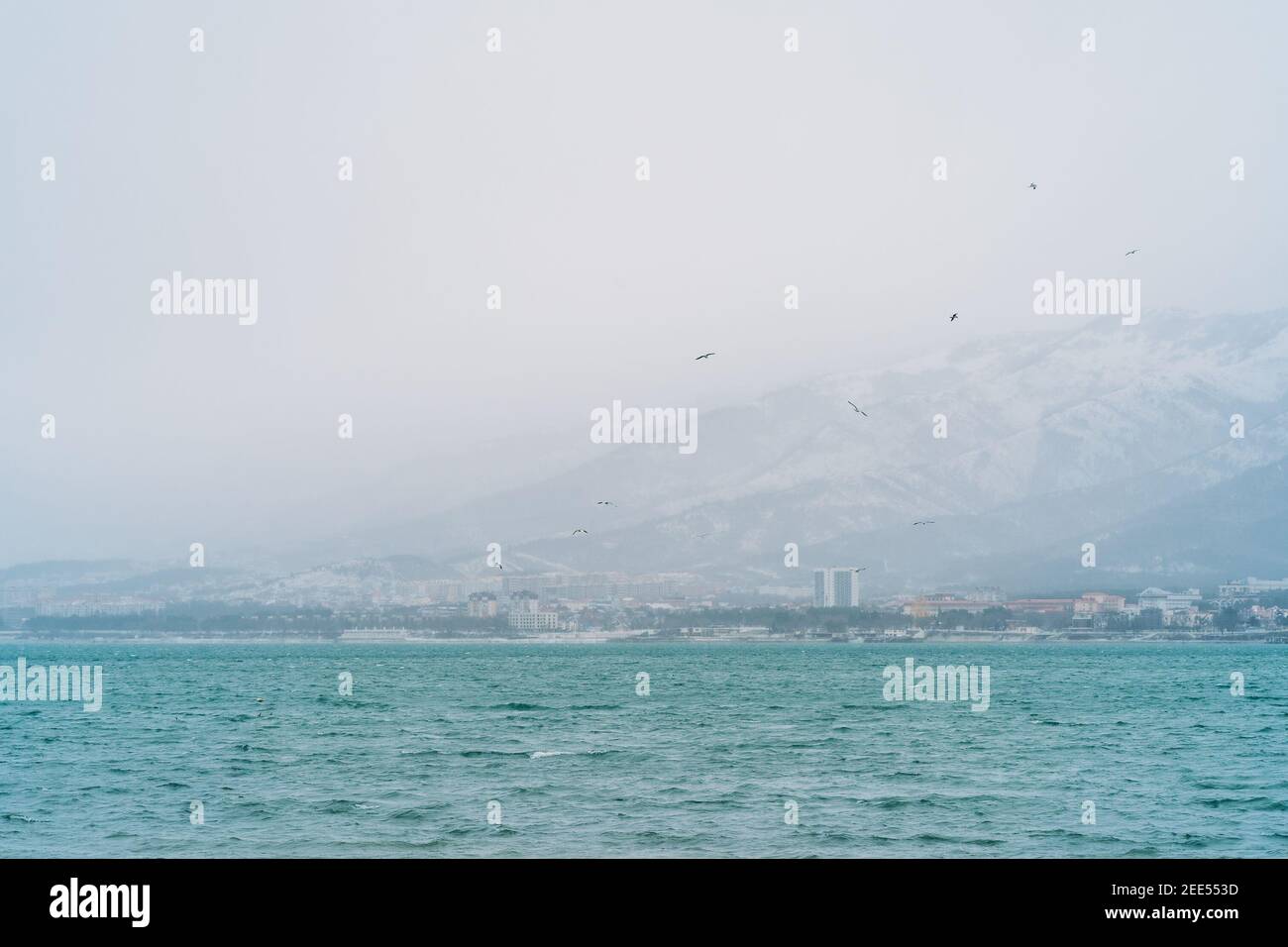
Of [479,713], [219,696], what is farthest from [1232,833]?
[219,696]

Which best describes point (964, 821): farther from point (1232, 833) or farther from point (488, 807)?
point (488, 807)

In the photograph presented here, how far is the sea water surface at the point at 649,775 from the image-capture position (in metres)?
30.1

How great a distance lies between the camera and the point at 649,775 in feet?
134

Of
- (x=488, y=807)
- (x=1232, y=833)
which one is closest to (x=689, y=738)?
(x=488, y=807)

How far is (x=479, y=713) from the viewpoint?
6781 centimetres

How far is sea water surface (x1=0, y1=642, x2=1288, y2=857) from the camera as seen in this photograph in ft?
98.9

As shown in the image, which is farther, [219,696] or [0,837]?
[219,696]
